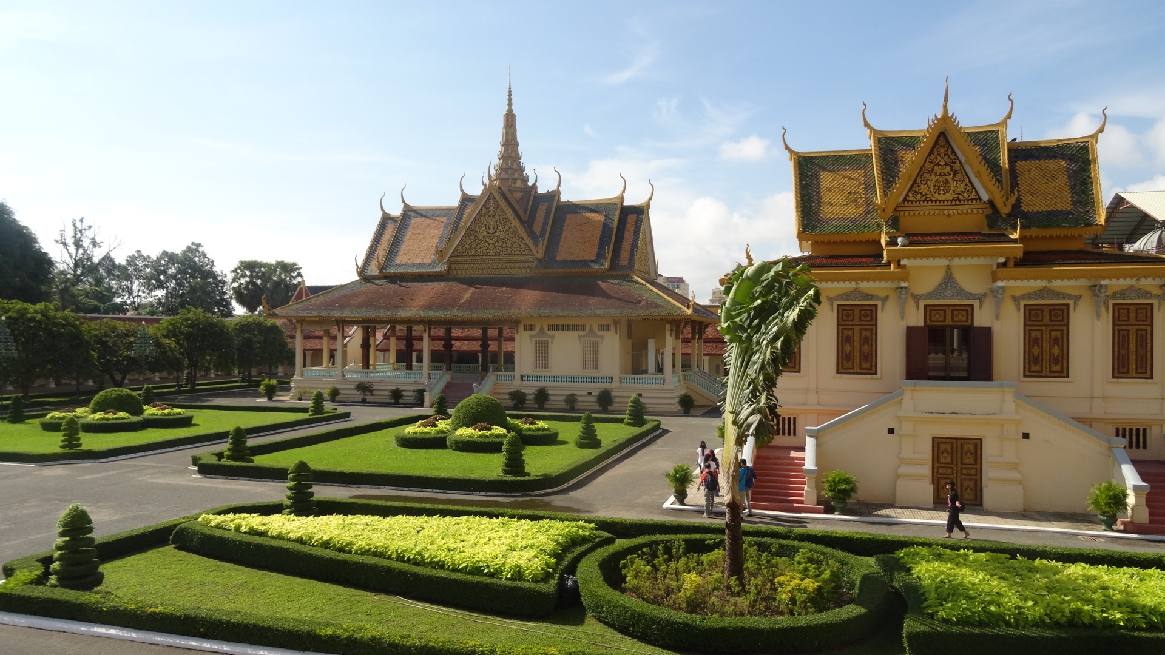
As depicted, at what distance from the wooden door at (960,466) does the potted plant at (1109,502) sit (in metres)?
2.05

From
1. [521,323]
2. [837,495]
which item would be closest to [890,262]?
[837,495]

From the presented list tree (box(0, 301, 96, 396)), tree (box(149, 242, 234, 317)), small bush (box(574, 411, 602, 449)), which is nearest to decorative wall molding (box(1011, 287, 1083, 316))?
small bush (box(574, 411, 602, 449))

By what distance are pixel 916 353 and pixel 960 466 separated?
2.99 meters

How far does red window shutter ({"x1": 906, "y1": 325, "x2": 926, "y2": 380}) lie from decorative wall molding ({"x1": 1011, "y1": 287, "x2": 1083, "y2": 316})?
2.24 metres

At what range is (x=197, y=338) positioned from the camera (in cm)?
4269

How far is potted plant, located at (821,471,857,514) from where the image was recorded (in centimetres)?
1558

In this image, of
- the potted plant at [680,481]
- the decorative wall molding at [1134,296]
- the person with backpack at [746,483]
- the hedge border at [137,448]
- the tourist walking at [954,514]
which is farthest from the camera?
the hedge border at [137,448]

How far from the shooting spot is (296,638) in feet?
29.3

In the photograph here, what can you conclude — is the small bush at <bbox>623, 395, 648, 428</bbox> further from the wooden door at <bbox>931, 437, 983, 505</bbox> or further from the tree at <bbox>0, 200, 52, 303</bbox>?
the tree at <bbox>0, 200, 52, 303</bbox>

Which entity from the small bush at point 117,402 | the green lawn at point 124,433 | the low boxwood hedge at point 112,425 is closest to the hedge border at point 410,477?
the green lawn at point 124,433

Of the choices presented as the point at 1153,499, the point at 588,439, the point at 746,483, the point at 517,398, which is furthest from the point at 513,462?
the point at 517,398

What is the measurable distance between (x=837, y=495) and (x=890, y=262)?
6262 millimetres

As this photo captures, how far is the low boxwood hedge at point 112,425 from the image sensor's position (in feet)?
87.6

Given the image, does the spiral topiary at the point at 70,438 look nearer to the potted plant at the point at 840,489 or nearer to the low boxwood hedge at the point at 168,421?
the low boxwood hedge at the point at 168,421
